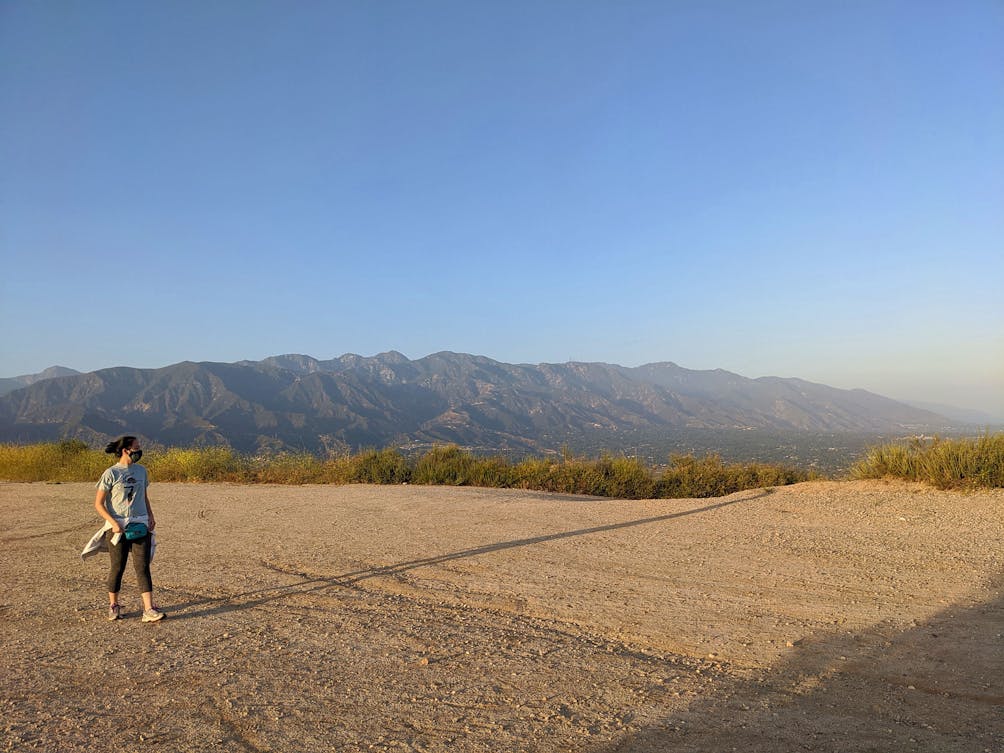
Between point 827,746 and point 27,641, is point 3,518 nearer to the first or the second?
point 27,641

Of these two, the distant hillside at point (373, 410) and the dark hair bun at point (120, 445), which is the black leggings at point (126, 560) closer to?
the dark hair bun at point (120, 445)

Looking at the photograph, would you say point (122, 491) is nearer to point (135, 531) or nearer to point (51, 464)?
point (135, 531)

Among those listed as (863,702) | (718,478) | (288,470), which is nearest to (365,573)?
(863,702)

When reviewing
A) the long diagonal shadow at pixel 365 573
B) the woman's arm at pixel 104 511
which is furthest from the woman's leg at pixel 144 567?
the long diagonal shadow at pixel 365 573

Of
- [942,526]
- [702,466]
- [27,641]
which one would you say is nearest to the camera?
[27,641]

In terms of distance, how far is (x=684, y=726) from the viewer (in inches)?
171

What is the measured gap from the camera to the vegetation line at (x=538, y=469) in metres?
13.1

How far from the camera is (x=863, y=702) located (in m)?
4.70

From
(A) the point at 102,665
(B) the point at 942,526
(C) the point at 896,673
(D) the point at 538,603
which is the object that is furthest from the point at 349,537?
(B) the point at 942,526

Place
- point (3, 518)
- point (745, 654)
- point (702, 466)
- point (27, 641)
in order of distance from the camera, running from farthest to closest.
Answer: point (702, 466), point (3, 518), point (27, 641), point (745, 654)

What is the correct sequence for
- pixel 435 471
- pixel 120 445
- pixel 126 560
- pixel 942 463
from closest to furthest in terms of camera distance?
pixel 126 560, pixel 120 445, pixel 942 463, pixel 435 471

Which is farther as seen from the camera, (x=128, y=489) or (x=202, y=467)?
(x=202, y=467)

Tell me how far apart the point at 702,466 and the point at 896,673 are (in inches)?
501

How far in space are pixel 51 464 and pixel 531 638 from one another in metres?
23.8
